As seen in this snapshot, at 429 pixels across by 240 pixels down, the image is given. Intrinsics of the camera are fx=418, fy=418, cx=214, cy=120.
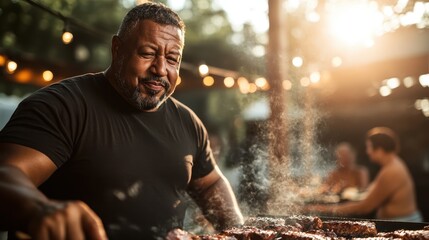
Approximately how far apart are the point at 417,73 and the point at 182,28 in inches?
300

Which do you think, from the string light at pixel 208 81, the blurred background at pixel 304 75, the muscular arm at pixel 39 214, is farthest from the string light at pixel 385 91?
the muscular arm at pixel 39 214

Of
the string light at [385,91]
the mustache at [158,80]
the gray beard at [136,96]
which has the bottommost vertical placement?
the string light at [385,91]

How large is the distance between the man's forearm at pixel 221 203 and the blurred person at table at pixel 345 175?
6105mm

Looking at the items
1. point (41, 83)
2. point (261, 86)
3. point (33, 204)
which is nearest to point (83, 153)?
point (33, 204)

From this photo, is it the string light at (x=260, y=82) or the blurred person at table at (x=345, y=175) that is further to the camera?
the blurred person at table at (x=345, y=175)

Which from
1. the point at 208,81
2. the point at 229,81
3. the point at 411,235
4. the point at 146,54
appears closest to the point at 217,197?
the point at 146,54

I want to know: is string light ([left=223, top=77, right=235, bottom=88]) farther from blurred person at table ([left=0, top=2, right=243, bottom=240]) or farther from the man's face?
the man's face

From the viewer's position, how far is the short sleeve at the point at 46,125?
2449 mm

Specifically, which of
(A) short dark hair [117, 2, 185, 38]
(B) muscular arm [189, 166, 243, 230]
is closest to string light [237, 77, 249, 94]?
(B) muscular arm [189, 166, 243, 230]

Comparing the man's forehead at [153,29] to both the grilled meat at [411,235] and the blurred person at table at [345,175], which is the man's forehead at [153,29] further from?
the blurred person at table at [345,175]

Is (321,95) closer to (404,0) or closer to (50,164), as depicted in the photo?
(404,0)

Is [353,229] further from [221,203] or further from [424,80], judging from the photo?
[424,80]

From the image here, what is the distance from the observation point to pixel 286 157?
19.9 feet

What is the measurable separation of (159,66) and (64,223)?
180cm
